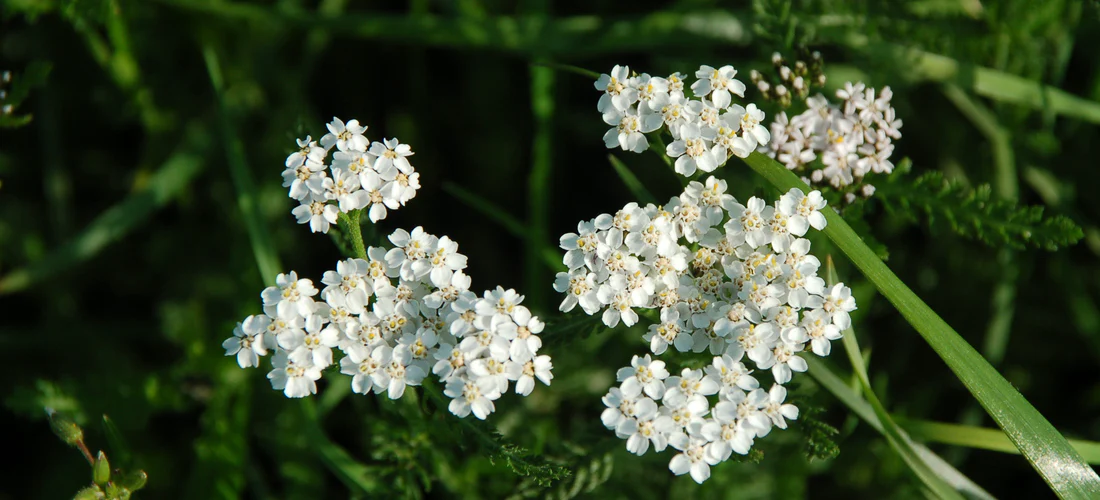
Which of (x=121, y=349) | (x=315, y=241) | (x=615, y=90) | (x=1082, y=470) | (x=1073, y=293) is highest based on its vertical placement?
(x=121, y=349)

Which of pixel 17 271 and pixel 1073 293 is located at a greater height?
pixel 17 271

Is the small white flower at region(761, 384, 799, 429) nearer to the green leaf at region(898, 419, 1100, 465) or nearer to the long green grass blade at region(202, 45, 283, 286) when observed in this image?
the green leaf at region(898, 419, 1100, 465)

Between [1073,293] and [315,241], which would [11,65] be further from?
[1073,293]

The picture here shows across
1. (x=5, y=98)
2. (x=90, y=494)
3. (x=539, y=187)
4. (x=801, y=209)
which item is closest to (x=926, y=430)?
(x=801, y=209)

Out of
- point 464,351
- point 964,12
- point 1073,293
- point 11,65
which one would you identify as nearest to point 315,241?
point 11,65

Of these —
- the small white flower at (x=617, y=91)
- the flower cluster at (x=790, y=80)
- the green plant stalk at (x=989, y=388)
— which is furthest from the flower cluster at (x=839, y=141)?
the small white flower at (x=617, y=91)

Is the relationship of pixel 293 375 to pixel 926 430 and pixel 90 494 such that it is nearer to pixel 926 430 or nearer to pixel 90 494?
pixel 90 494

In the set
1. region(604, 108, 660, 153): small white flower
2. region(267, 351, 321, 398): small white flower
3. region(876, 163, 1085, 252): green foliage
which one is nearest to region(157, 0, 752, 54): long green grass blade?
region(876, 163, 1085, 252): green foliage
